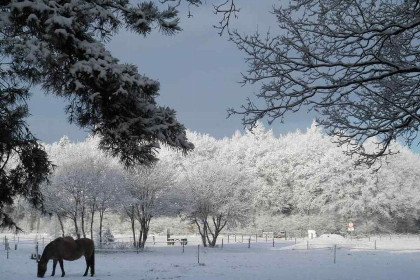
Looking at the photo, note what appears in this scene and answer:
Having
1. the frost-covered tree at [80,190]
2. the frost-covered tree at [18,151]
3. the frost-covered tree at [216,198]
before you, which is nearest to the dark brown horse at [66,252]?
the frost-covered tree at [18,151]

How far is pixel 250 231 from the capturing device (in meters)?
54.0

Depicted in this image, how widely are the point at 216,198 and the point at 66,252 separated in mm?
20652

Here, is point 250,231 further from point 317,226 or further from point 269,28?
point 269,28

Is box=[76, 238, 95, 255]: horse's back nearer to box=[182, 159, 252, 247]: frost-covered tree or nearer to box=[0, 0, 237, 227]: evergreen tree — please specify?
box=[0, 0, 237, 227]: evergreen tree

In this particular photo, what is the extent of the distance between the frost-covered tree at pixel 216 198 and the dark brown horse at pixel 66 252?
18.8 meters

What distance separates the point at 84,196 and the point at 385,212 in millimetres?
32028

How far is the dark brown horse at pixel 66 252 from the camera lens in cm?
1600

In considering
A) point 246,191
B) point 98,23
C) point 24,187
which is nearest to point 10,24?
point 98,23

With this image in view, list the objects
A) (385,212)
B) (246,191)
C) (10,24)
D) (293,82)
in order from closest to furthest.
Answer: (10,24), (293,82), (246,191), (385,212)

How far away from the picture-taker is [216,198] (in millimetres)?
36531

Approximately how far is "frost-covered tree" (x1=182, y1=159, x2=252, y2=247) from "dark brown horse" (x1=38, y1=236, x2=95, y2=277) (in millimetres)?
18849

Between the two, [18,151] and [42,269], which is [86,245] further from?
[18,151]

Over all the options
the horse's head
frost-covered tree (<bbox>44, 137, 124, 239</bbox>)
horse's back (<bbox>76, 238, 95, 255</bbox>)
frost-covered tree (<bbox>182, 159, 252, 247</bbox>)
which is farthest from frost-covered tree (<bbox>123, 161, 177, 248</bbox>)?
the horse's head

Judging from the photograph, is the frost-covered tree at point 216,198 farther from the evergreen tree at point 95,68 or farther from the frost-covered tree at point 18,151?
the evergreen tree at point 95,68
